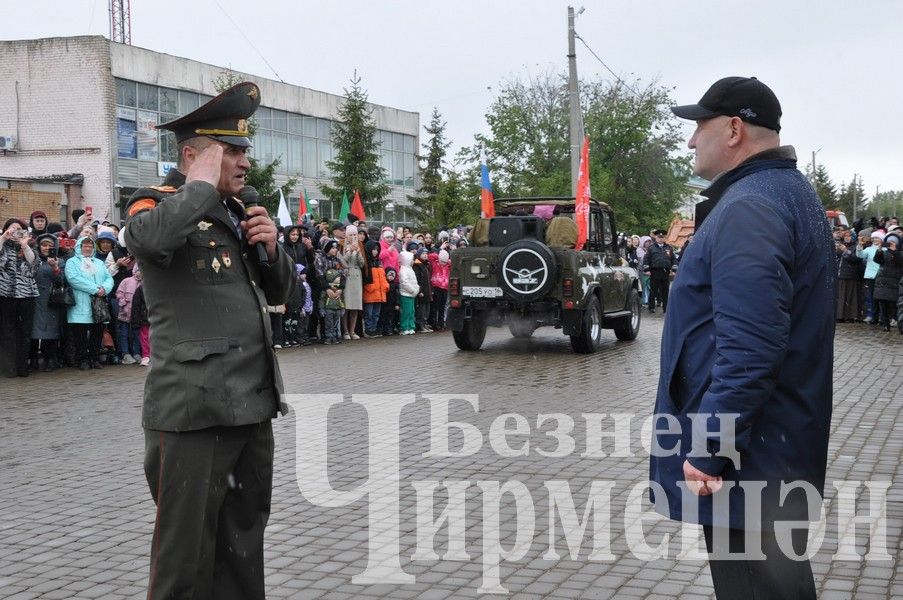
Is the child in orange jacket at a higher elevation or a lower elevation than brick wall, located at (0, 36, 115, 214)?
lower

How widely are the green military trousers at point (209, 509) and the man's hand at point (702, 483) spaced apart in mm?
1565

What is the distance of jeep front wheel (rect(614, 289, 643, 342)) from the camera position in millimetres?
18469

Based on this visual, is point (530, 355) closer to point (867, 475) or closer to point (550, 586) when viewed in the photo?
point (867, 475)

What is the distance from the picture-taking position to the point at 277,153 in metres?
50.0

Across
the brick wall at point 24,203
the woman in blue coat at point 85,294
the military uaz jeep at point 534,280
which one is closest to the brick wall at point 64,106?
the brick wall at point 24,203

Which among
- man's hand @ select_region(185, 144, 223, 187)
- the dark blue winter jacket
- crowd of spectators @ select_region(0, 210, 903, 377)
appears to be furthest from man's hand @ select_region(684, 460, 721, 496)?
crowd of spectators @ select_region(0, 210, 903, 377)

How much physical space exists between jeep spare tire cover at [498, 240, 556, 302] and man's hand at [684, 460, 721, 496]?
12.5m

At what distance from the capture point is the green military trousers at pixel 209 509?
363 cm

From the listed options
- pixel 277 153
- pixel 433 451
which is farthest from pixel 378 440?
pixel 277 153

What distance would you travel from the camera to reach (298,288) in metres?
16.2

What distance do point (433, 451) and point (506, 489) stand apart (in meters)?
1.46

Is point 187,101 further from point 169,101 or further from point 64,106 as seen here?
point 64,106

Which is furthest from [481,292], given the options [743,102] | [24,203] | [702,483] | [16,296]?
[24,203]

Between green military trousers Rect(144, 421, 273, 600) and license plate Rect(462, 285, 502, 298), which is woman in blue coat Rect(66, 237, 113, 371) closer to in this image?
license plate Rect(462, 285, 502, 298)
